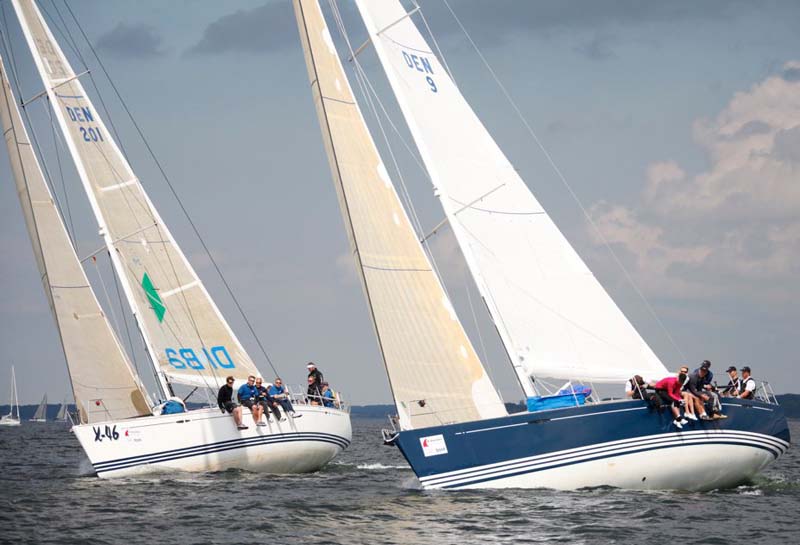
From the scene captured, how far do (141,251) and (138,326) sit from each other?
1.90 metres

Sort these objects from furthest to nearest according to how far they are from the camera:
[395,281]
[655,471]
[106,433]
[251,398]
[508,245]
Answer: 1. [251,398]
2. [106,433]
3. [508,245]
4. [395,281]
5. [655,471]

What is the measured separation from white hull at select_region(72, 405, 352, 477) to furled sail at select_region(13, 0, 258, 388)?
9.65 feet

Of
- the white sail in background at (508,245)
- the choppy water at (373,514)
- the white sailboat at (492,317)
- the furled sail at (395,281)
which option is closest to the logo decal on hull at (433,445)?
the white sailboat at (492,317)

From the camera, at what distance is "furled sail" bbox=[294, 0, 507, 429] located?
1992cm

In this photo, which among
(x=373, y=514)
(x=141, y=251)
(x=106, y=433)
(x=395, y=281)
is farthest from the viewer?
(x=141, y=251)

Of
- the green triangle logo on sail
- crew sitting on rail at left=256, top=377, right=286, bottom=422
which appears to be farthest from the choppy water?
the green triangle logo on sail

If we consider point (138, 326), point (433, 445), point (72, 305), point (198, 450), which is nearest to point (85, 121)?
point (72, 305)

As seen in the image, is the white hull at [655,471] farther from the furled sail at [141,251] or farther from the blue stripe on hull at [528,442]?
the furled sail at [141,251]

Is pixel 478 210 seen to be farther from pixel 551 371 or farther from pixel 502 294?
pixel 551 371

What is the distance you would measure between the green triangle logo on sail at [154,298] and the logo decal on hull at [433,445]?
10.9 m

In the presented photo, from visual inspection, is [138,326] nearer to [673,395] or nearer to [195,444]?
[195,444]

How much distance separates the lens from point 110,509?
19.5 meters

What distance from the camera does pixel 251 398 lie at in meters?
25.6

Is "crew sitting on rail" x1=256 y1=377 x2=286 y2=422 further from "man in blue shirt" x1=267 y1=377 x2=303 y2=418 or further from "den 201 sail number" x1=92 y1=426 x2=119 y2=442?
"den 201 sail number" x1=92 y1=426 x2=119 y2=442
